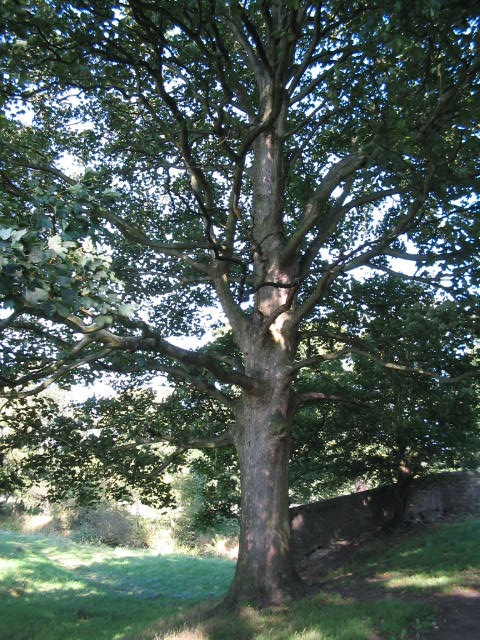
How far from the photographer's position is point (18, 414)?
988 centimetres

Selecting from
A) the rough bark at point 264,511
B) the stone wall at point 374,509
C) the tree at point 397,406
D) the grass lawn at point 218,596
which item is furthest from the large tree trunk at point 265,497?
the stone wall at point 374,509

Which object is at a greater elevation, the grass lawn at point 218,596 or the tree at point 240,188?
the tree at point 240,188

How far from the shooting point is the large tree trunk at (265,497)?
23.5 ft

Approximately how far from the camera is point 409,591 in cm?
731

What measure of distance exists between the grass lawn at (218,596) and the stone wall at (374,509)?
45.1 inches

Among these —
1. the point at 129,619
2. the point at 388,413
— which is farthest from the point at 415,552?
the point at 129,619

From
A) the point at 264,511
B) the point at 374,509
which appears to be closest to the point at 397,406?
the point at 264,511

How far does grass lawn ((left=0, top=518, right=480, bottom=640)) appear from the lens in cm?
600

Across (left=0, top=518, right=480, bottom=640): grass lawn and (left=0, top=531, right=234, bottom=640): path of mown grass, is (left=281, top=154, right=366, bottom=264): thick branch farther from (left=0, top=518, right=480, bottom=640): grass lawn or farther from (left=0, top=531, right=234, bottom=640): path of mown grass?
(left=0, top=531, right=234, bottom=640): path of mown grass

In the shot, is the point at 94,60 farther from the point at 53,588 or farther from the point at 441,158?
the point at 53,588

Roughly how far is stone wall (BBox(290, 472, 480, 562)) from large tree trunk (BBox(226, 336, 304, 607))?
6.38 m

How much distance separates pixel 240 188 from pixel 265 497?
505 centimetres

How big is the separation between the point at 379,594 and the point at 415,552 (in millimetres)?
4138

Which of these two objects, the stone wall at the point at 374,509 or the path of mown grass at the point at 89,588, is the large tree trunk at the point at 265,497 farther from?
the stone wall at the point at 374,509
